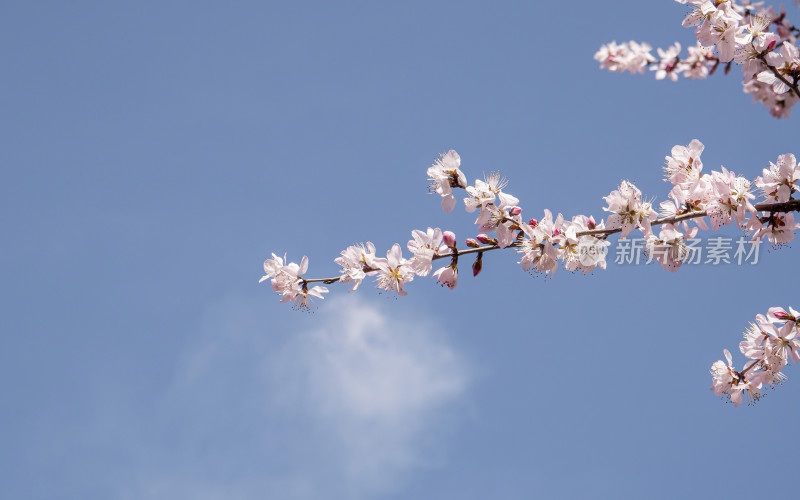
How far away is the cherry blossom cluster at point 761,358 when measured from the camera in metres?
4.46

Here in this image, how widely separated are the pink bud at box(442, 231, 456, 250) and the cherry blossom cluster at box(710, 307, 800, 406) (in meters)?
2.55

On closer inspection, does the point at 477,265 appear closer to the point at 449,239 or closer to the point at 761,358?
the point at 449,239

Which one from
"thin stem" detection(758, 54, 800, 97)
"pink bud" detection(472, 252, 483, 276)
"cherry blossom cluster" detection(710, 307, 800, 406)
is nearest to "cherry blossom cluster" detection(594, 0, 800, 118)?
"thin stem" detection(758, 54, 800, 97)

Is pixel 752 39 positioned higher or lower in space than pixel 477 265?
higher

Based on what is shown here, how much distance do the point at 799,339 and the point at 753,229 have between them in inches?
39.7

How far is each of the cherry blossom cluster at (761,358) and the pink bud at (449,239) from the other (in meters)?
2.55

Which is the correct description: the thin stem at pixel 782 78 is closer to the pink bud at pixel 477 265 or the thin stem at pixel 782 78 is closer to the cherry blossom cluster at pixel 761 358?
the cherry blossom cluster at pixel 761 358

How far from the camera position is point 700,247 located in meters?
4.13

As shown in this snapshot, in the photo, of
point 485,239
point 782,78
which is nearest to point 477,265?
point 485,239

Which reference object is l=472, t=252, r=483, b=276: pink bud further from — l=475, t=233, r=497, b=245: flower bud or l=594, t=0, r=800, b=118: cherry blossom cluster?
l=594, t=0, r=800, b=118: cherry blossom cluster

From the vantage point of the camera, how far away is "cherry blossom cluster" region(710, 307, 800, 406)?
4.46 metres

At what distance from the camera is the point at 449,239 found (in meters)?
4.00

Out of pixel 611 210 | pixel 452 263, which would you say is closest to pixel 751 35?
pixel 611 210

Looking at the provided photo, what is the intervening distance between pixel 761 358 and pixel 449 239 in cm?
284
